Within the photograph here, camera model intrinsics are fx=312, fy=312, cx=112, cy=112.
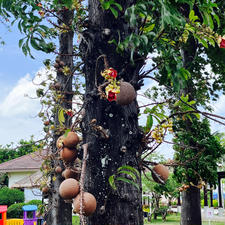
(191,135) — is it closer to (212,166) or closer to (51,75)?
(212,166)

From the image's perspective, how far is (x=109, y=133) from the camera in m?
2.19

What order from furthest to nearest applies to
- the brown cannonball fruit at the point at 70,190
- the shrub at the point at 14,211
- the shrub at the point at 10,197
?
the shrub at the point at 10,197 < the shrub at the point at 14,211 < the brown cannonball fruit at the point at 70,190

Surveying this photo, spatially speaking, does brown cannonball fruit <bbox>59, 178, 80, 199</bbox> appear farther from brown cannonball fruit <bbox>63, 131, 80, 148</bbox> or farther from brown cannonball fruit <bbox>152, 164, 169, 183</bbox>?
brown cannonball fruit <bbox>152, 164, 169, 183</bbox>

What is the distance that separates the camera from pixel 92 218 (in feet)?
6.94

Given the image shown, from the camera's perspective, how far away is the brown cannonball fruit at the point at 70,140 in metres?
2.22

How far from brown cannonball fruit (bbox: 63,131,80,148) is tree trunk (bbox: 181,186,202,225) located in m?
8.11

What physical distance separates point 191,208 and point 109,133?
842 cm

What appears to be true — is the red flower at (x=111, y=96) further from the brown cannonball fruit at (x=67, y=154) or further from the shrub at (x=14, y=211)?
the shrub at (x=14, y=211)

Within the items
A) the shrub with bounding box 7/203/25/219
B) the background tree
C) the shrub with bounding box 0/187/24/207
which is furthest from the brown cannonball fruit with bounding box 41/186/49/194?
the shrub with bounding box 0/187/24/207

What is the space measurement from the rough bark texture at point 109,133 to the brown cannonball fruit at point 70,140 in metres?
0.09

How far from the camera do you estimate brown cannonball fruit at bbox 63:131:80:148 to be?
2217 mm

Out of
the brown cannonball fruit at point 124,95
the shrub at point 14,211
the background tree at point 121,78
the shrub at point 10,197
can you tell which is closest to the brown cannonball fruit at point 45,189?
the background tree at point 121,78

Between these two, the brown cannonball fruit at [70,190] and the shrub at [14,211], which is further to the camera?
the shrub at [14,211]

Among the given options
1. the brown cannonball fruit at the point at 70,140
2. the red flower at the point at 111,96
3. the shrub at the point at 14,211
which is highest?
the red flower at the point at 111,96
